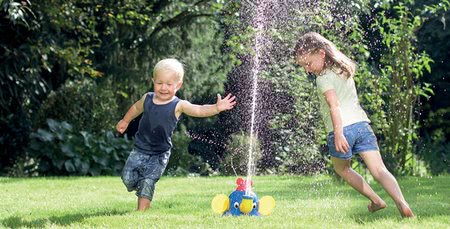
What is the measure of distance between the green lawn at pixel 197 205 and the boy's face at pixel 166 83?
0.76 meters

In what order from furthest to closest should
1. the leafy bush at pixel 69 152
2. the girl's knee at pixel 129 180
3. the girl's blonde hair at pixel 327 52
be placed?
the leafy bush at pixel 69 152 → the girl's knee at pixel 129 180 → the girl's blonde hair at pixel 327 52

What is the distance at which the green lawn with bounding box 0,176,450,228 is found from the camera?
466 centimetres

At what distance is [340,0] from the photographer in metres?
10.7

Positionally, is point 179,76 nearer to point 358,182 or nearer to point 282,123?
point 358,182

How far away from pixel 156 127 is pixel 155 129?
2 cm

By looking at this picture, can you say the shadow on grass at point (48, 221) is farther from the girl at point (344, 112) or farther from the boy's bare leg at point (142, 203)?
the girl at point (344, 112)

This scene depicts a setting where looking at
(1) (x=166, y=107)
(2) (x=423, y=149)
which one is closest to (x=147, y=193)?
(1) (x=166, y=107)

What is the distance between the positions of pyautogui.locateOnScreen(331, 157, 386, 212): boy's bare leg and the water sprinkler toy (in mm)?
582

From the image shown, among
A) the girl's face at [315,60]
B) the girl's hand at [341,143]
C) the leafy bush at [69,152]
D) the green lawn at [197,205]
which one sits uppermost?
the girl's face at [315,60]

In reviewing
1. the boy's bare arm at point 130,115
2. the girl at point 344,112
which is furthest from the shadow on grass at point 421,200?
the boy's bare arm at point 130,115

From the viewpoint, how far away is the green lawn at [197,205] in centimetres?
466

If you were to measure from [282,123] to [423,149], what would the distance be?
8.01ft

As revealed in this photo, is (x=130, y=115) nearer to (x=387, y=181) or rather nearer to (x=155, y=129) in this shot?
(x=155, y=129)

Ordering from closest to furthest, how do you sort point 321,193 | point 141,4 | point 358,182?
1. point 358,182
2. point 321,193
3. point 141,4
